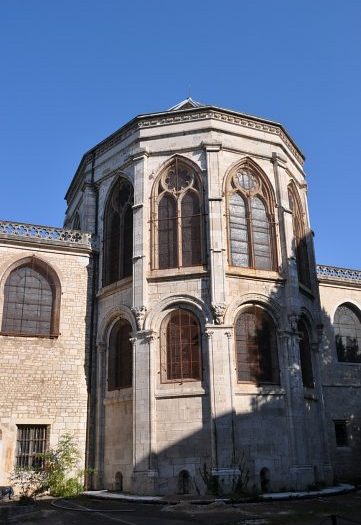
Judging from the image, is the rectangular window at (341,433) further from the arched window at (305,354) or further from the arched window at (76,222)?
the arched window at (76,222)

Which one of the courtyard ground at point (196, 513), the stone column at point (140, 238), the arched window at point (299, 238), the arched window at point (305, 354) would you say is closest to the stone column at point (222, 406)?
the courtyard ground at point (196, 513)

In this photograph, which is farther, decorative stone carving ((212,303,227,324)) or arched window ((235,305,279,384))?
arched window ((235,305,279,384))

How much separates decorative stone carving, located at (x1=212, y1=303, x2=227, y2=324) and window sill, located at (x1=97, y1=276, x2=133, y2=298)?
333 centimetres

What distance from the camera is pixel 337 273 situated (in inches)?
1009

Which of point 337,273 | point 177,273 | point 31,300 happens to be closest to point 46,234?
point 31,300

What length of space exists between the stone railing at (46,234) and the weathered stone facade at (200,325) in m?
0.41

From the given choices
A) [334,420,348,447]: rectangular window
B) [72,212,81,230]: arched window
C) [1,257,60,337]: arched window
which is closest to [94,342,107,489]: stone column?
[1,257,60,337]: arched window

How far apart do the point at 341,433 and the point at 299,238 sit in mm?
8873

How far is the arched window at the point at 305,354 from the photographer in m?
19.3

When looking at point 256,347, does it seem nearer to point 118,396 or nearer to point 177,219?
point 118,396

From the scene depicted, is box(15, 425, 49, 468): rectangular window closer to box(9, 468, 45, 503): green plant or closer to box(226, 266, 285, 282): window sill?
box(9, 468, 45, 503): green plant

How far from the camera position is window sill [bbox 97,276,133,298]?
61.3 feet

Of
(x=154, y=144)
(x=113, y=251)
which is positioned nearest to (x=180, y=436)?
(x=113, y=251)

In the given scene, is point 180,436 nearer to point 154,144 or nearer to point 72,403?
point 72,403
